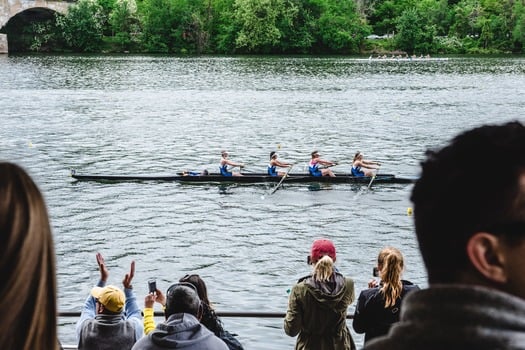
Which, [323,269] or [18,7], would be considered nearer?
[323,269]

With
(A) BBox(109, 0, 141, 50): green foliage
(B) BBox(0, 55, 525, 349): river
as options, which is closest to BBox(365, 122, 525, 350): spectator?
(B) BBox(0, 55, 525, 349): river

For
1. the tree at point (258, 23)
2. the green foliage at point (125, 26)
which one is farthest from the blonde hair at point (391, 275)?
the green foliage at point (125, 26)

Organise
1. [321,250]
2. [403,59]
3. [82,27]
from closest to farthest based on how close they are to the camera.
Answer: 1. [321,250]
2. [403,59]
3. [82,27]

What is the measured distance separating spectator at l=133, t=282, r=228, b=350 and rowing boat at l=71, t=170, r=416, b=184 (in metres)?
19.3

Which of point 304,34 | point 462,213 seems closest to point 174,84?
point 304,34

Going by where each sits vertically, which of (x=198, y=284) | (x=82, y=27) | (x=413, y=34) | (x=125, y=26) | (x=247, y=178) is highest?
(x=198, y=284)

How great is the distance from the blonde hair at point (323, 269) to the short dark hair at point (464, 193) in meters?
4.27

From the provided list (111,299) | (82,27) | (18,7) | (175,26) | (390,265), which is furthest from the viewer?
(175,26)

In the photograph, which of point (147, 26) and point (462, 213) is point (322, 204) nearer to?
point (462, 213)

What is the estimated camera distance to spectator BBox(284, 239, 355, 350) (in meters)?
6.15

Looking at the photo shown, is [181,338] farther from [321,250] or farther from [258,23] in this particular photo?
[258,23]

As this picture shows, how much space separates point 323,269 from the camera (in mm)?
6109

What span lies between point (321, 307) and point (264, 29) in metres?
92.5

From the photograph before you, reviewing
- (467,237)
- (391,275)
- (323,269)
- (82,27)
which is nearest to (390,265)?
(391,275)
